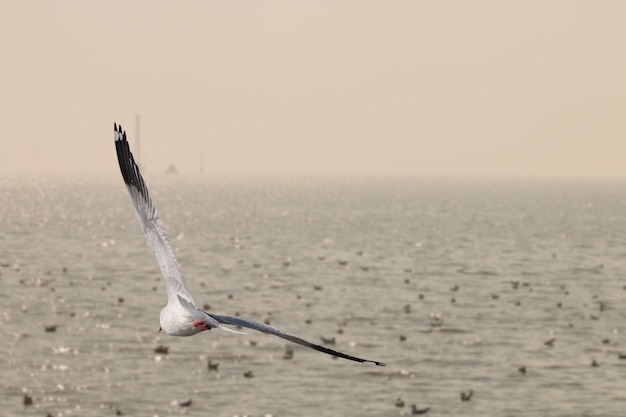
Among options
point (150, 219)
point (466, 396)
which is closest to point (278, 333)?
point (150, 219)

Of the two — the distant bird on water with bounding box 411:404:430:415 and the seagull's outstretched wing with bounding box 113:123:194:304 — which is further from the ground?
the seagull's outstretched wing with bounding box 113:123:194:304

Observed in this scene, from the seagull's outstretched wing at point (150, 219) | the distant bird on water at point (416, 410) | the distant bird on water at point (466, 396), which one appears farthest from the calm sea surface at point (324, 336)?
the seagull's outstretched wing at point (150, 219)

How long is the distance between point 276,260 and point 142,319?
5966 centimetres

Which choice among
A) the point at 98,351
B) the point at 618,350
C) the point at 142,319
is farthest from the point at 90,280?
the point at 618,350

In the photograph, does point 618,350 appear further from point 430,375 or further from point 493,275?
point 493,275

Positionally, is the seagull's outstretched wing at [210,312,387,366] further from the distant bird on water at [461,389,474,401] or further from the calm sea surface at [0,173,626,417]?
the distant bird on water at [461,389,474,401]

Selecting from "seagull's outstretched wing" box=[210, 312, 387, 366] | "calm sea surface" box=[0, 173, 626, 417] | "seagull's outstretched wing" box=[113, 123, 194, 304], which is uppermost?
"seagull's outstretched wing" box=[113, 123, 194, 304]

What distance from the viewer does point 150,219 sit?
14.7 m

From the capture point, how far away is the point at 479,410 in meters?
65.4

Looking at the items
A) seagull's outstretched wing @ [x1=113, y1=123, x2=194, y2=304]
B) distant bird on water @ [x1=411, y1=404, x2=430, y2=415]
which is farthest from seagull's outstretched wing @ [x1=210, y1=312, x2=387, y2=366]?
distant bird on water @ [x1=411, y1=404, x2=430, y2=415]

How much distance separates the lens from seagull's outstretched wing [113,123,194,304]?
46.4 feet

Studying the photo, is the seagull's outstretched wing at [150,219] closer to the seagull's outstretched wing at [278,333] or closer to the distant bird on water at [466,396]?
the seagull's outstretched wing at [278,333]

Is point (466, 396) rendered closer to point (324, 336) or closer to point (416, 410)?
point (416, 410)

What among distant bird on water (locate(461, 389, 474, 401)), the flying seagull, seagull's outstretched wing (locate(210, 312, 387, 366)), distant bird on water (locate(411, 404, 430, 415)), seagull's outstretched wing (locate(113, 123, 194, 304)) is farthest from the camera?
distant bird on water (locate(461, 389, 474, 401))
